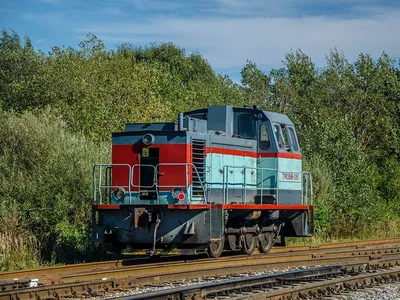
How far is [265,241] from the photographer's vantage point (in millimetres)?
16672

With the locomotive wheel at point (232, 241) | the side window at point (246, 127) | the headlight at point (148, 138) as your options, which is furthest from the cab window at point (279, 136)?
the headlight at point (148, 138)

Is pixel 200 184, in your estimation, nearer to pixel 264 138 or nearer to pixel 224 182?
pixel 224 182

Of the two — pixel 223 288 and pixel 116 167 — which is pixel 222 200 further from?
pixel 223 288

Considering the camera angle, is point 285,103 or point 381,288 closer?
point 381,288

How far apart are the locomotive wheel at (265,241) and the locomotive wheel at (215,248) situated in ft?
5.90

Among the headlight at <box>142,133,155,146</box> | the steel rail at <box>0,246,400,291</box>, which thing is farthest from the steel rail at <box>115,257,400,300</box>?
the headlight at <box>142,133,155,146</box>

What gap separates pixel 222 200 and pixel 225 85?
37768 mm

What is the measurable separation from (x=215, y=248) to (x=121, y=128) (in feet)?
35.9

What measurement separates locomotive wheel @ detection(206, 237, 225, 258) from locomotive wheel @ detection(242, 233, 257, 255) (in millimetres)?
914

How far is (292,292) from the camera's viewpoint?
9.17 metres

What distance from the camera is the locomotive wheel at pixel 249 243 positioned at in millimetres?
15625

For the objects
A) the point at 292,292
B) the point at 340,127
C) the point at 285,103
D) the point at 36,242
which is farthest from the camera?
the point at 285,103

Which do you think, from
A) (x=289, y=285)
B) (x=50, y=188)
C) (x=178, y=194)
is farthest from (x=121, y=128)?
(x=289, y=285)

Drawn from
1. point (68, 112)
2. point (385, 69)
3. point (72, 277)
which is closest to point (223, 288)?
point (72, 277)
